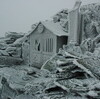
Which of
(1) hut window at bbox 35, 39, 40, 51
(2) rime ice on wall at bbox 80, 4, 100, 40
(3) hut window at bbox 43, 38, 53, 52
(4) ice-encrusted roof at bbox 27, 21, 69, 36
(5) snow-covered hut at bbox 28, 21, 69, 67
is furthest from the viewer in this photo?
(1) hut window at bbox 35, 39, 40, 51

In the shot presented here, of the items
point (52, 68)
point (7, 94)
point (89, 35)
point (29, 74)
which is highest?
point (89, 35)

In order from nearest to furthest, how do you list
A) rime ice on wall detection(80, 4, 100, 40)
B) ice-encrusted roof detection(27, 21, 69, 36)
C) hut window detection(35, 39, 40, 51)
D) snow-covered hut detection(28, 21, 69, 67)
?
rime ice on wall detection(80, 4, 100, 40)
ice-encrusted roof detection(27, 21, 69, 36)
snow-covered hut detection(28, 21, 69, 67)
hut window detection(35, 39, 40, 51)

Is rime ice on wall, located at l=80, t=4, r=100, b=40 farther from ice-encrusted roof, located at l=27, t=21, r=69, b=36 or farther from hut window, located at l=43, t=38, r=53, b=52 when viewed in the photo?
hut window, located at l=43, t=38, r=53, b=52

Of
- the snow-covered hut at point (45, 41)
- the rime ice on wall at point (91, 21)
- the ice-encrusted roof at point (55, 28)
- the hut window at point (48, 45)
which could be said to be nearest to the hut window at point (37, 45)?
the snow-covered hut at point (45, 41)

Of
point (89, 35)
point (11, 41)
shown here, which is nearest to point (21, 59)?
point (11, 41)

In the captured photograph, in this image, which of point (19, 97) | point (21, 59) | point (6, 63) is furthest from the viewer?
point (21, 59)

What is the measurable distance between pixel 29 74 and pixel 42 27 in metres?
2.59

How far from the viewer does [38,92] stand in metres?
4.64

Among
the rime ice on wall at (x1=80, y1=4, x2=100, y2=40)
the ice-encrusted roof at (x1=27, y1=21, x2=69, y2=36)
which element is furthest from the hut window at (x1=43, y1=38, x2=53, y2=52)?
the rime ice on wall at (x1=80, y1=4, x2=100, y2=40)

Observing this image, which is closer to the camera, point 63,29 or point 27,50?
point 63,29

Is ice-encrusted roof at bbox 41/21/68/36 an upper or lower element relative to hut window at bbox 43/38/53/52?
upper

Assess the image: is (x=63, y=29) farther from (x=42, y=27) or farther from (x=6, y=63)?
(x=6, y=63)

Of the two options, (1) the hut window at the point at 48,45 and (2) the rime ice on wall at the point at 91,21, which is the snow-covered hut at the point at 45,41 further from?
(2) the rime ice on wall at the point at 91,21

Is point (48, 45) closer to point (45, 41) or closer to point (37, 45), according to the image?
point (45, 41)
